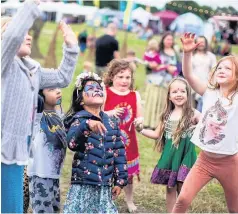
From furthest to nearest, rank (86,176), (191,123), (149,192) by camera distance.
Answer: (149,192) → (191,123) → (86,176)

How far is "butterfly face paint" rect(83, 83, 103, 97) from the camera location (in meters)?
4.71

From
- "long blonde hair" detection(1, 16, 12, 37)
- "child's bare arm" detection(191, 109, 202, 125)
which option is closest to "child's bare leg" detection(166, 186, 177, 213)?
"child's bare arm" detection(191, 109, 202, 125)

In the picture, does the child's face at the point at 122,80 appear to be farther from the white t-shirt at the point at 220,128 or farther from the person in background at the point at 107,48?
the person in background at the point at 107,48

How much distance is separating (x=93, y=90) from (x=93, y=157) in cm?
50

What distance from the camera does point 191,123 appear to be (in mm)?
5469

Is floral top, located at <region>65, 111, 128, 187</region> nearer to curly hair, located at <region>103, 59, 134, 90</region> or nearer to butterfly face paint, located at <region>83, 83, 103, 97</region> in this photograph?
butterfly face paint, located at <region>83, 83, 103, 97</region>

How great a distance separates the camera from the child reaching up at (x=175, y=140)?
5426 millimetres

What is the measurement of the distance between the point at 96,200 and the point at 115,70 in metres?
1.56

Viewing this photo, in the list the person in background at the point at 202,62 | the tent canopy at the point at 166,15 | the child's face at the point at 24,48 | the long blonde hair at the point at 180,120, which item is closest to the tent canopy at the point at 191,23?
the tent canopy at the point at 166,15

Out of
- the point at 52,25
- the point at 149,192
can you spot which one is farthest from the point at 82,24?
the point at 149,192

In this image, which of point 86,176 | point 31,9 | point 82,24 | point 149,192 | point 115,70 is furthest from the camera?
point 82,24

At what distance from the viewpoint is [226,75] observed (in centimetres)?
490

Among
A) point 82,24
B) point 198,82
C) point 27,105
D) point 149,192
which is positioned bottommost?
point 149,192

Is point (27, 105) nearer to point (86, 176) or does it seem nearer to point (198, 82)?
point (86, 176)
